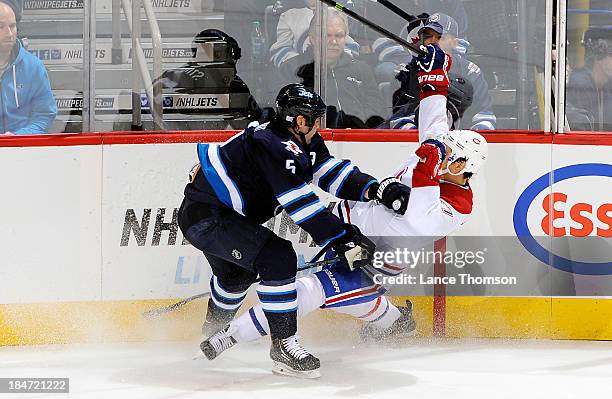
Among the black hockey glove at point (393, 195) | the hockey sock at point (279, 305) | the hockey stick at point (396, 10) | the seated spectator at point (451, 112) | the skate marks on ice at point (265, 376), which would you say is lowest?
the skate marks on ice at point (265, 376)

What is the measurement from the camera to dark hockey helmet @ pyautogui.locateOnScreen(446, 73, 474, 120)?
4688 mm

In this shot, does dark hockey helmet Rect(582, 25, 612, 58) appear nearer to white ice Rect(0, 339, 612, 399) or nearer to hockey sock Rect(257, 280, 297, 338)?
white ice Rect(0, 339, 612, 399)

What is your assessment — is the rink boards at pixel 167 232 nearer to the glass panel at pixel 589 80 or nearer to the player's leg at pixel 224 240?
the glass panel at pixel 589 80

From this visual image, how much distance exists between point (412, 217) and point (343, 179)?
306 mm

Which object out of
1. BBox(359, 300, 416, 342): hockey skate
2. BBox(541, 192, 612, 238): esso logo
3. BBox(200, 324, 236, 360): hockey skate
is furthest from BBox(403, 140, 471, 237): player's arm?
BBox(200, 324, 236, 360): hockey skate

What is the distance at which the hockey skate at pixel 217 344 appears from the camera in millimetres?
4223

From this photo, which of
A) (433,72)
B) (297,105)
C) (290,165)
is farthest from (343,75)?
(290,165)

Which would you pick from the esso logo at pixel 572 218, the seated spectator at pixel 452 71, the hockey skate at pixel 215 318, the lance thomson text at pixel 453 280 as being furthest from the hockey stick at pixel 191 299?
the esso logo at pixel 572 218

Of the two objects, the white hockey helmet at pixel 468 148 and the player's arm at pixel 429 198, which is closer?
the player's arm at pixel 429 198

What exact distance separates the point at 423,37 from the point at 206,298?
4.73 feet

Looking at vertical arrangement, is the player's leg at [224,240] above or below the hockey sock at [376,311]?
above

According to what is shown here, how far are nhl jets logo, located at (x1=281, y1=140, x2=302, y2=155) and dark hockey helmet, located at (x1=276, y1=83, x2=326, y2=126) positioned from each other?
0.09m

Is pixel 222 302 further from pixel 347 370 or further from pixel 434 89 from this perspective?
pixel 434 89

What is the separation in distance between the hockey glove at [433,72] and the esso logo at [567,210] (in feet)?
2.06
